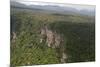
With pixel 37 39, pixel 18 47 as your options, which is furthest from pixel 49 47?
pixel 18 47

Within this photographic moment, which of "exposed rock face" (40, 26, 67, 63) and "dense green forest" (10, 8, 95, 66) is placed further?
"exposed rock face" (40, 26, 67, 63)

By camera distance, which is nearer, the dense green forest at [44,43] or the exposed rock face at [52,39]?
the dense green forest at [44,43]

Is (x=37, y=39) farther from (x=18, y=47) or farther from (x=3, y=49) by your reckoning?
(x=3, y=49)
